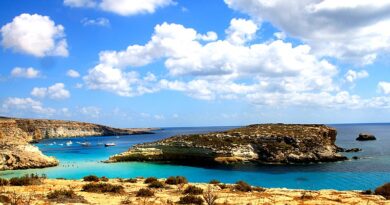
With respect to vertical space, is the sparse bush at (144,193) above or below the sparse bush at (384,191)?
above

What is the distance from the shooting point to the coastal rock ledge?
260ft

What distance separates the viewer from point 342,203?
74.3 ft

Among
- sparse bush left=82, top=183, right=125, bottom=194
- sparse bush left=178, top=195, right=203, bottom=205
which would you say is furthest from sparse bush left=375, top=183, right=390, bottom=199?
sparse bush left=82, top=183, right=125, bottom=194

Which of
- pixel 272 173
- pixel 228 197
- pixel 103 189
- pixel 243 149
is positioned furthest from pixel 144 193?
pixel 243 149

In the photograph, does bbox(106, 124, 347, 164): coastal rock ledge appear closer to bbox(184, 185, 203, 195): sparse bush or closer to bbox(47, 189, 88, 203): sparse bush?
bbox(184, 185, 203, 195): sparse bush

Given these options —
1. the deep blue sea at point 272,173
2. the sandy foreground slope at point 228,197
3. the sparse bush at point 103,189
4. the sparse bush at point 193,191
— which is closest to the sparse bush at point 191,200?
the sandy foreground slope at point 228,197

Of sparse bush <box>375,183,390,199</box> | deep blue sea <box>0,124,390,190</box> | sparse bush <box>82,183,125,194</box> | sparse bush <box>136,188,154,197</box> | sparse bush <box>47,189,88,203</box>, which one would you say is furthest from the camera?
deep blue sea <box>0,124,390,190</box>

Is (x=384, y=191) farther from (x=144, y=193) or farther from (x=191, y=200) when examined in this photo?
(x=144, y=193)

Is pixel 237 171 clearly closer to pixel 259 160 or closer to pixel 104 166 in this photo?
pixel 259 160

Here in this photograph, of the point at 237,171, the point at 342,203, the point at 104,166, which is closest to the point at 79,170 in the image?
the point at 104,166

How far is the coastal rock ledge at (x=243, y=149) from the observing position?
79.3 m

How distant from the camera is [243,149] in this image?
81062 mm

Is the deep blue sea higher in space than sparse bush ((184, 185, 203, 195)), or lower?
lower

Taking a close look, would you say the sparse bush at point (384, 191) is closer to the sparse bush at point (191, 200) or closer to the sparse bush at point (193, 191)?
the sparse bush at point (193, 191)
